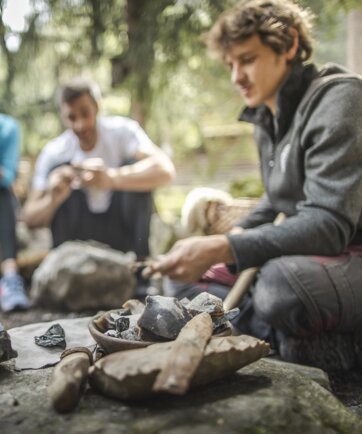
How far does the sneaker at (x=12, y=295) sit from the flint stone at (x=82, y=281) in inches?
3.9

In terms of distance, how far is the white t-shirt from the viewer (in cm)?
402

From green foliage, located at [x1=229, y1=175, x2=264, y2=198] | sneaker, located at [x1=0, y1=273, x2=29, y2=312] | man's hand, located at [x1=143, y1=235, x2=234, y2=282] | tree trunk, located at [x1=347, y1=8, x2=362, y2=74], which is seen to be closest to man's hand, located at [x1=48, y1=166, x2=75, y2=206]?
sneaker, located at [x1=0, y1=273, x2=29, y2=312]

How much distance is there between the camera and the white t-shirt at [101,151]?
4.02 m

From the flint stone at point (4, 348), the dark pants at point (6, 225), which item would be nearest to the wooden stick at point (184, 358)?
the flint stone at point (4, 348)

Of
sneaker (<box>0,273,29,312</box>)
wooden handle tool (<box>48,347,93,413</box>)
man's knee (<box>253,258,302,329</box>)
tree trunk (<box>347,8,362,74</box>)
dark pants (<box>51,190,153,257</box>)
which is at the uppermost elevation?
tree trunk (<box>347,8,362,74</box>)

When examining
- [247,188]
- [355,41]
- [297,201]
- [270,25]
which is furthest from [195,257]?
[247,188]

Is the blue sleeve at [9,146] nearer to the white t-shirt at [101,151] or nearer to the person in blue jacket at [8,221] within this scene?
the person in blue jacket at [8,221]

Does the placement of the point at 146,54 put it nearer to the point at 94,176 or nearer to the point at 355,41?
the point at 94,176

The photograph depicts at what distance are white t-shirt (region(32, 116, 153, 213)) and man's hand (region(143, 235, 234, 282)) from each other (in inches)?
80.3

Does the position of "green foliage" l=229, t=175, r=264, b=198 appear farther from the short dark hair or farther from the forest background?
the short dark hair

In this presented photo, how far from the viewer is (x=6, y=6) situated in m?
2.48

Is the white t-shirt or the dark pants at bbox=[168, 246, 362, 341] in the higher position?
the white t-shirt

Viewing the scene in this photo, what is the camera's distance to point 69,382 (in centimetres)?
122

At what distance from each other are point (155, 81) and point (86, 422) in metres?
2.98
